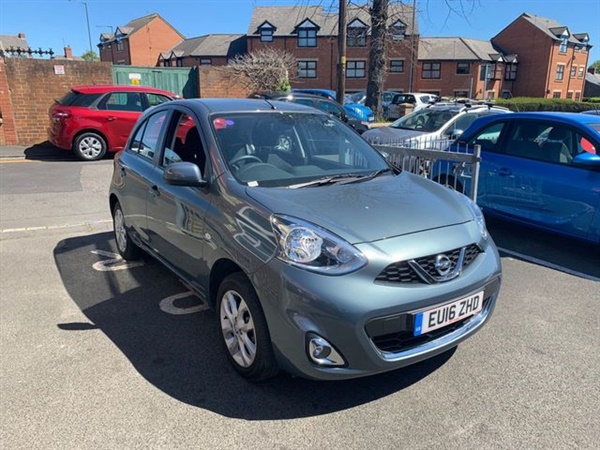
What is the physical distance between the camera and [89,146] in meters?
11.3

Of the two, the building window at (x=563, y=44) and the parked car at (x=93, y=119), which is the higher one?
the building window at (x=563, y=44)

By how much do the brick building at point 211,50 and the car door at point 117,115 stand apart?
39.6 metres

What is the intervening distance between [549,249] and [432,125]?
17.0ft

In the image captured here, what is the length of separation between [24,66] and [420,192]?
43.9 feet

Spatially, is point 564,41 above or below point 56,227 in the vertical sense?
above

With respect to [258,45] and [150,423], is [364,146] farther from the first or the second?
[258,45]

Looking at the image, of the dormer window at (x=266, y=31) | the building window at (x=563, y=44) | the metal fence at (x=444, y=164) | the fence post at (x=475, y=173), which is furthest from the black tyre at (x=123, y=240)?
the building window at (x=563, y=44)

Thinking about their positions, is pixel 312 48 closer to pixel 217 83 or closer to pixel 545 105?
pixel 545 105

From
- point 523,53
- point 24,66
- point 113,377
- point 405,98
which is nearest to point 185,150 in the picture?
point 113,377

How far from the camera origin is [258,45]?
48.0 meters

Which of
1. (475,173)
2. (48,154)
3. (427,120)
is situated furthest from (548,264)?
(48,154)

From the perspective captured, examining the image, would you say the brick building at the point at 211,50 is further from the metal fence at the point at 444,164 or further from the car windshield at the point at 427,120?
the metal fence at the point at 444,164

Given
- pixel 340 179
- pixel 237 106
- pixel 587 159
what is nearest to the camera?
pixel 340 179

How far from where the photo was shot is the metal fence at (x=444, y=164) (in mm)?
5398
